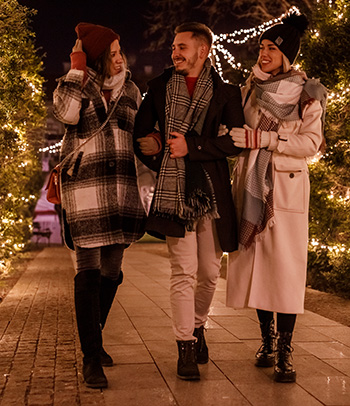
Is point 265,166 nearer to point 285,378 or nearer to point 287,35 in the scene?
point 287,35

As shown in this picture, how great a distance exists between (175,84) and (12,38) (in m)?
4.20

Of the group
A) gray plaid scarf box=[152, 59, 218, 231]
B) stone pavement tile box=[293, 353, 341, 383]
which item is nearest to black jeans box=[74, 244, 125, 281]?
gray plaid scarf box=[152, 59, 218, 231]

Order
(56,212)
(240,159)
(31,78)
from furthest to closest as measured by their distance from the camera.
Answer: (56,212)
(31,78)
(240,159)

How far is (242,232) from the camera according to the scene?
4.03m

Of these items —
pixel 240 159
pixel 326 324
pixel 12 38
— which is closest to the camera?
pixel 240 159

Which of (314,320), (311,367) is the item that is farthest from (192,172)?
(314,320)

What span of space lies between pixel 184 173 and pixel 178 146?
6.9 inches

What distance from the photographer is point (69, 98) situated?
3.77m

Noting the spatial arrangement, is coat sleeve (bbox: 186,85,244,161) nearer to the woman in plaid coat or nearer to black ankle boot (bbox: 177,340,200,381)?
the woman in plaid coat

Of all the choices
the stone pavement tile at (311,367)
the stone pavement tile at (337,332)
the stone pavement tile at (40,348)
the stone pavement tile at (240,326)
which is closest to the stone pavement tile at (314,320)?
the stone pavement tile at (337,332)

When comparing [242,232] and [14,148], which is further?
[14,148]

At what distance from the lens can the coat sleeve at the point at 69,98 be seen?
376 cm

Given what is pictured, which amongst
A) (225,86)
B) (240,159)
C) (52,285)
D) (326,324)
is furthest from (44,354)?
(52,285)

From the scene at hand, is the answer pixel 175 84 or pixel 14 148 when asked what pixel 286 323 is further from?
pixel 14 148
